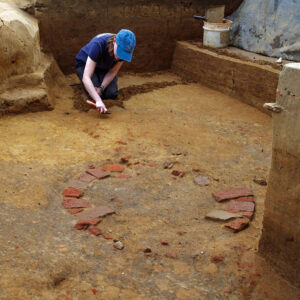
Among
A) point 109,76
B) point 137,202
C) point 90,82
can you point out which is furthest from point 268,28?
point 137,202

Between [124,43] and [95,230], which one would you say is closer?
[95,230]

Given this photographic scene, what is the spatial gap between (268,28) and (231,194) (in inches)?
152

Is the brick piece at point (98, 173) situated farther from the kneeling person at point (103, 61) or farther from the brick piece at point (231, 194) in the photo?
the kneeling person at point (103, 61)

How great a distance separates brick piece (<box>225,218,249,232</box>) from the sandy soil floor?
0.05m

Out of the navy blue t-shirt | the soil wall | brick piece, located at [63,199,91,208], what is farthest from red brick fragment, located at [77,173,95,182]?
the soil wall

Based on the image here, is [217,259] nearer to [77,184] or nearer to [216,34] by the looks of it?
[77,184]

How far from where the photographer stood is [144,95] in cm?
609

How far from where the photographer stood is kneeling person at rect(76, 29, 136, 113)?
483 cm

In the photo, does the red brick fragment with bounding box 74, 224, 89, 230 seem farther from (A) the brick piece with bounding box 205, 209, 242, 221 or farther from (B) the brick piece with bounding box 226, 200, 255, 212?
(B) the brick piece with bounding box 226, 200, 255, 212

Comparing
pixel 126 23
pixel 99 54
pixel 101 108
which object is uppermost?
pixel 126 23

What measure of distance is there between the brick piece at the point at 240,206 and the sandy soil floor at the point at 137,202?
0.23 feet

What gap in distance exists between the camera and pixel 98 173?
12.6 feet

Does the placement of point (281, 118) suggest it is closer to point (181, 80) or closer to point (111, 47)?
point (111, 47)

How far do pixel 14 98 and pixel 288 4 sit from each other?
13.7 feet
